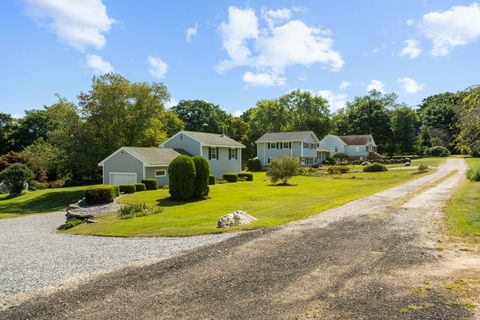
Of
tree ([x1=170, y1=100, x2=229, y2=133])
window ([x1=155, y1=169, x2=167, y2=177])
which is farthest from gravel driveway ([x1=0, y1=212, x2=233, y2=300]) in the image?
tree ([x1=170, y1=100, x2=229, y2=133])

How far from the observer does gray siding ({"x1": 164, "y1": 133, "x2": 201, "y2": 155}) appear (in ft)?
135

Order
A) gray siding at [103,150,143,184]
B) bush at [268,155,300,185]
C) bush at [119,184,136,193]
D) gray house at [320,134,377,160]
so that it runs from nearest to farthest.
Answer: bush at [119,184,136,193]
bush at [268,155,300,185]
gray siding at [103,150,143,184]
gray house at [320,134,377,160]

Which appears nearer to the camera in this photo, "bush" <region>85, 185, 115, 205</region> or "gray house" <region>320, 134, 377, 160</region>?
"bush" <region>85, 185, 115, 205</region>

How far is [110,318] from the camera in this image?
223 inches

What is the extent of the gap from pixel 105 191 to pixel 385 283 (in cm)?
2148

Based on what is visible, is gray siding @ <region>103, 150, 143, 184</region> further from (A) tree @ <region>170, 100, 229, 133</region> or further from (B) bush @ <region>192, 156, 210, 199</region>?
(A) tree @ <region>170, 100, 229, 133</region>

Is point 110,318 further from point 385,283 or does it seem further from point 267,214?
point 267,214

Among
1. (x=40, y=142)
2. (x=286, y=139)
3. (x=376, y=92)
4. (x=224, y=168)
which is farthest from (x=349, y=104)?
(x=40, y=142)

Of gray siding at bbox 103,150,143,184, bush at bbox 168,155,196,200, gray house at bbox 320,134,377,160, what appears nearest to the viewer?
bush at bbox 168,155,196,200

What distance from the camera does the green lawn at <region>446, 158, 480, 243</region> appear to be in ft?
35.4

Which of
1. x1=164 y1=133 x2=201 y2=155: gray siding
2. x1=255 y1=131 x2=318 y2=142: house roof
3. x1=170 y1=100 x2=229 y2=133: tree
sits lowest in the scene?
x1=164 y1=133 x2=201 y2=155: gray siding

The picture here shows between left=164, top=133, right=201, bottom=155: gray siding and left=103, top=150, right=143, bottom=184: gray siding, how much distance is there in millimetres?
8610

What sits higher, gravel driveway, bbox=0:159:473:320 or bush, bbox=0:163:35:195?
bush, bbox=0:163:35:195

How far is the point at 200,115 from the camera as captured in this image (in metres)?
81.1
